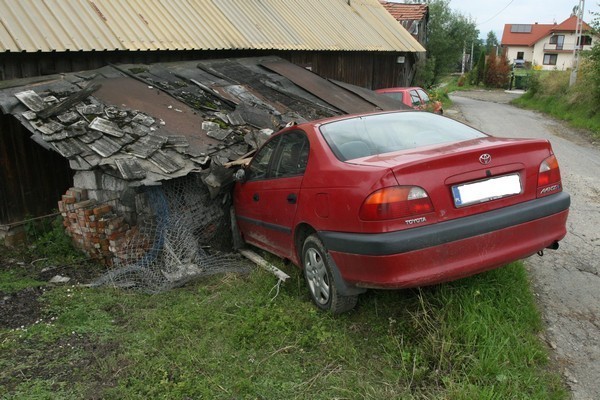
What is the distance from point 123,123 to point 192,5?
5004 millimetres

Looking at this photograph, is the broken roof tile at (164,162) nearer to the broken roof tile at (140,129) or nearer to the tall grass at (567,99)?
the broken roof tile at (140,129)

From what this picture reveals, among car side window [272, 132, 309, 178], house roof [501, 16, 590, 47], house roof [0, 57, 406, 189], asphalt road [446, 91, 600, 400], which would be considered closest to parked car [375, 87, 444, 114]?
house roof [0, 57, 406, 189]

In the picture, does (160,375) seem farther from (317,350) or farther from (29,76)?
(29,76)

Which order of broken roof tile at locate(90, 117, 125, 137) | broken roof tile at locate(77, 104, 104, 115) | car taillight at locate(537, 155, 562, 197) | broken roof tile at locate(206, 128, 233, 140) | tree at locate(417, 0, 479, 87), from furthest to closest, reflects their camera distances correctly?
tree at locate(417, 0, 479, 87)
broken roof tile at locate(206, 128, 233, 140)
broken roof tile at locate(77, 104, 104, 115)
broken roof tile at locate(90, 117, 125, 137)
car taillight at locate(537, 155, 562, 197)

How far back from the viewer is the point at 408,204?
3143 mm

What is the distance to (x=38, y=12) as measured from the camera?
7016mm

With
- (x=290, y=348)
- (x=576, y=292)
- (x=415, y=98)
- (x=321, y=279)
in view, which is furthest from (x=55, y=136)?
(x=415, y=98)

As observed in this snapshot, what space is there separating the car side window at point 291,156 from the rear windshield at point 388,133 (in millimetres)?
231

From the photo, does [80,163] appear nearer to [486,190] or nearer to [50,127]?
[50,127]

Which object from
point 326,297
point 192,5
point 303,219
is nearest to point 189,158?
point 303,219

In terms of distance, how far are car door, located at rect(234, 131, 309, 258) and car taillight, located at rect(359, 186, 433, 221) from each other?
A: 98 cm

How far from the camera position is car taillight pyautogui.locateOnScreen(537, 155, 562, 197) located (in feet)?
11.8

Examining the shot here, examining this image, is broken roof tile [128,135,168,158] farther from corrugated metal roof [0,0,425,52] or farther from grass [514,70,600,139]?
grass [514,70,600,139]

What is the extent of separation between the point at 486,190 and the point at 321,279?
1.40 meters
